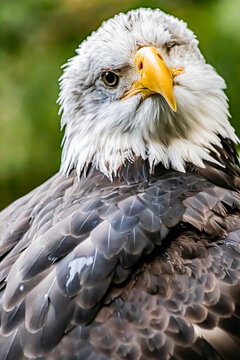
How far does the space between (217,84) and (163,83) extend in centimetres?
43

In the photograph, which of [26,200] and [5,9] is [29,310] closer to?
[26,200]

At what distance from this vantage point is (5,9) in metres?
6.36

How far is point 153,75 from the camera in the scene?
11.6 ft

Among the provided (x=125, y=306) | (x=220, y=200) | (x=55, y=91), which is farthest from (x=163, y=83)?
(x=55, y=91)

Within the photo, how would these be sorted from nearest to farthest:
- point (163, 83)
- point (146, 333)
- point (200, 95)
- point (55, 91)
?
point (146, 333)
point (163, 83)
point (200, 95)
point (55, 91)

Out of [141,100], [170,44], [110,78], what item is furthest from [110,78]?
[170,44]

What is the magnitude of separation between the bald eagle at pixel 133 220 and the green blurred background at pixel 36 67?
1.90 metres

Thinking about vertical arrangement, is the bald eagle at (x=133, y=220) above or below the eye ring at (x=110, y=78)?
below

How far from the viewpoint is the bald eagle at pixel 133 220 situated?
305cm

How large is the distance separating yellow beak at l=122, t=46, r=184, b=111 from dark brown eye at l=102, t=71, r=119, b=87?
0.35ft

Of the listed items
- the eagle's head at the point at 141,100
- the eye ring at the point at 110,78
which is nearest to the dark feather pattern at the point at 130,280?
the eagle's head at the point at 141,100

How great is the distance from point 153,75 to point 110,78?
1.04 feet

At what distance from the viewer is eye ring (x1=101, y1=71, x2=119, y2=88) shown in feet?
12.4

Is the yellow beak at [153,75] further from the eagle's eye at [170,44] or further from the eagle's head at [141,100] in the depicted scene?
the eagle's eye at [170,44]
